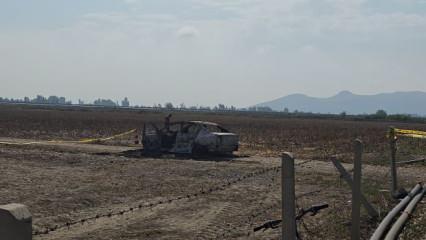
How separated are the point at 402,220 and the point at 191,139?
49.4 ft

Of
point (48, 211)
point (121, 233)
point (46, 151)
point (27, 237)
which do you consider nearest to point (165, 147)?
point (46, 151)

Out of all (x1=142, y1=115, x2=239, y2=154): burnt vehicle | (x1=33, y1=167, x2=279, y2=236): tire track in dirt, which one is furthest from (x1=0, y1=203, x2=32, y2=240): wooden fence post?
(x1=142, y1=115, x2=239, y2=154): burnt vehicle

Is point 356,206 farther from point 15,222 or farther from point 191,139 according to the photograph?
point 191,139

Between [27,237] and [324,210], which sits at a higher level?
[27,237]

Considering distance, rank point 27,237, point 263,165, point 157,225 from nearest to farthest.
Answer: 1. point 27,237
2. point 157,225
3. point 263,165

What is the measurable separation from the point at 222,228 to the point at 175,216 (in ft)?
3.97

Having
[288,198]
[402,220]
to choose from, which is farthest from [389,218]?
[288,198]

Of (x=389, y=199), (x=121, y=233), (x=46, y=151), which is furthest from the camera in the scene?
(x=46, y=151)

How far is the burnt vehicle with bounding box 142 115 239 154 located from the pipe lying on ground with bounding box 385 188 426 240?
1218 centimetres

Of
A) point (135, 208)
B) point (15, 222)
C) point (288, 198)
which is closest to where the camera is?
point (15, 222)

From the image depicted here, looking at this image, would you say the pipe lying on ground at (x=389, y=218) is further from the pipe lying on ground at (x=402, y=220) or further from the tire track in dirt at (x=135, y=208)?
the tire track in dirt at (x=135, y=208)

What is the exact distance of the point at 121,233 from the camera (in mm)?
8633

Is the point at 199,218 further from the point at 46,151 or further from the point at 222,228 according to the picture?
the point at 46,151

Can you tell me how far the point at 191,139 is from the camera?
23109mm
